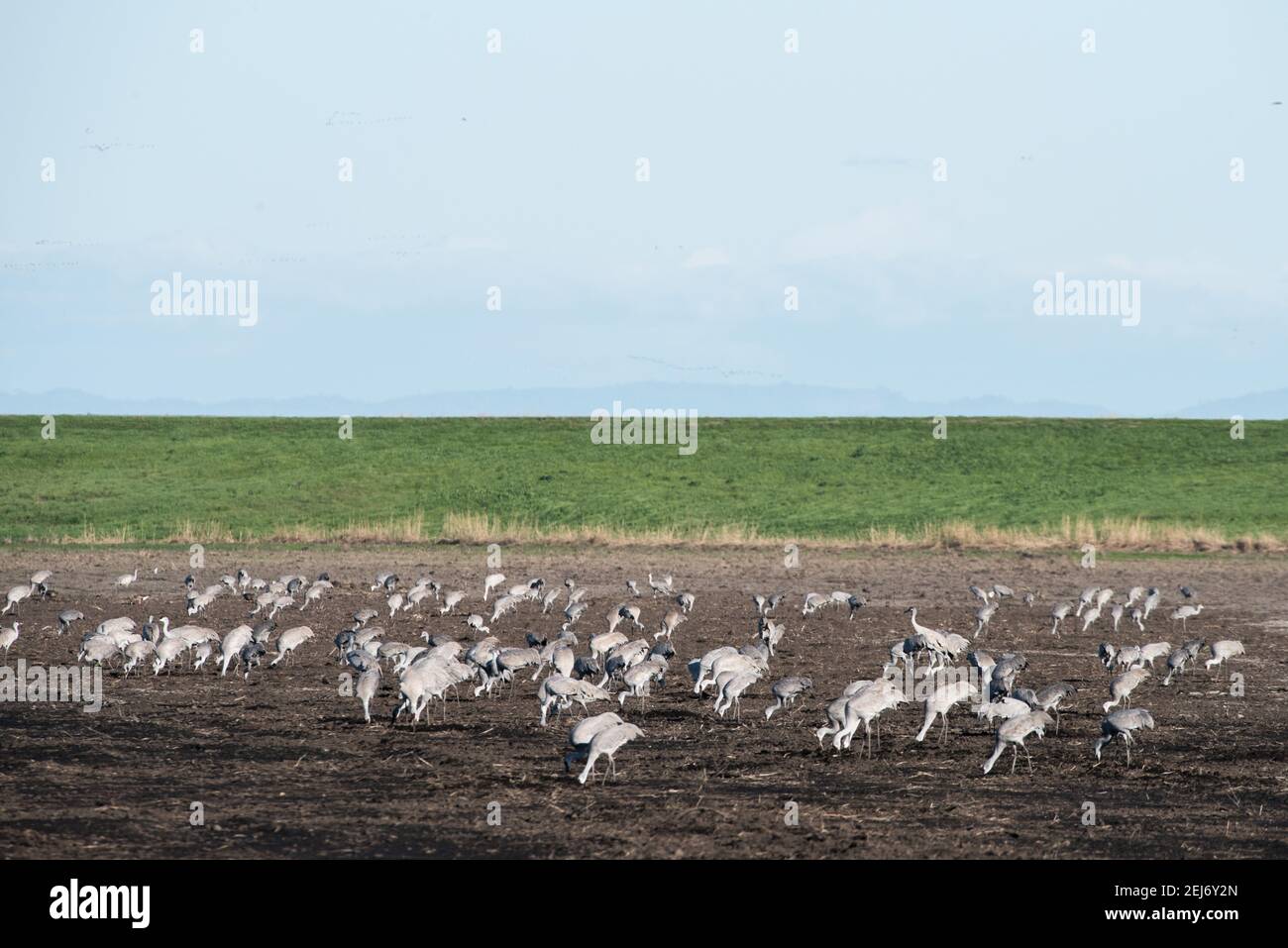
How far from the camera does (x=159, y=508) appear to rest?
58.3m

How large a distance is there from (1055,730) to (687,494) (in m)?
44.4

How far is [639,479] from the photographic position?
212 ft

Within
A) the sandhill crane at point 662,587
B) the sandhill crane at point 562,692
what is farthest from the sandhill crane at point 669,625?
the sandhill crane at point 562,692

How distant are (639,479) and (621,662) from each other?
145ft

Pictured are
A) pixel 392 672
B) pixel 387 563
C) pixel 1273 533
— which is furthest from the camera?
pixel 1273 533

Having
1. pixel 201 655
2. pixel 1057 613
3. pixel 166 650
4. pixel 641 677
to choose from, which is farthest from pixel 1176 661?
pixel 166 650

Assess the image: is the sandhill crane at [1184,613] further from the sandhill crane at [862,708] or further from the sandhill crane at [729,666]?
the sandhill crane at [862,708]

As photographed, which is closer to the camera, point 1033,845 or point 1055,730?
point 1033,845

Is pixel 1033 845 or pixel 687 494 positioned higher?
pixel 687 494

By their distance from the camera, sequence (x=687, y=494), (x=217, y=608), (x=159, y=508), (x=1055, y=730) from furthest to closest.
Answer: (x=687, y=494)
(x=159, y=508)
(x=217, y=608)
(x=1055, y=730)

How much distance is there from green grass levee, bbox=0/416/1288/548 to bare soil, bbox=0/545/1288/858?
85.3ft
